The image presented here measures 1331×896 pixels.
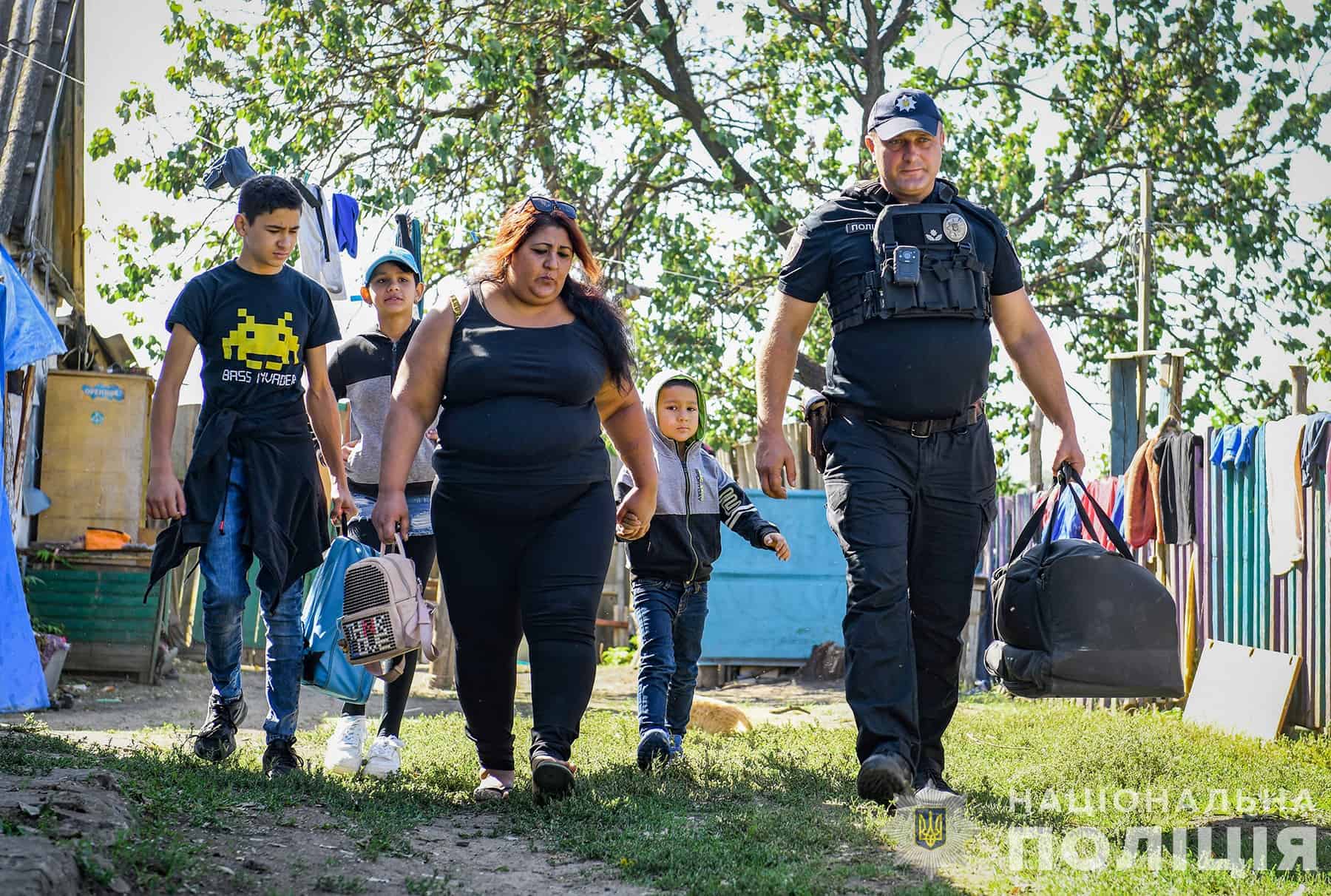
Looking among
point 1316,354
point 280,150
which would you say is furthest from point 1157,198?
point 280,150

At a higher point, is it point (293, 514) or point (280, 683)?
point (293, 514)

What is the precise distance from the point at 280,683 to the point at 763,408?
2071 millimetres

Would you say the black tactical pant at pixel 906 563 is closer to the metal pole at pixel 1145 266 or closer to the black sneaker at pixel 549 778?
the black sneaker at pixel 549 778

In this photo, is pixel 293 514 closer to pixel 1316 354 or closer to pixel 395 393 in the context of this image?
pixel 395 393

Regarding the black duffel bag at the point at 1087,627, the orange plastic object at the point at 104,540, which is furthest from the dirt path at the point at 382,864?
the orange plastic object at the point at 104,540

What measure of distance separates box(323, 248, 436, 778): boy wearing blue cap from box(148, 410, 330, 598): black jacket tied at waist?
0.35m

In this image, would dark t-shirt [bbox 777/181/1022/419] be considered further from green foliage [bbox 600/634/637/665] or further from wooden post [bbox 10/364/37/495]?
green foliage [bbox 600/634/637/665]

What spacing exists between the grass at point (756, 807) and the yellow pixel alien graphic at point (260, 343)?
1406 millimetres

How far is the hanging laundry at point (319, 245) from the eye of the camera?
1034 cm

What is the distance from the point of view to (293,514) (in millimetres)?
4977

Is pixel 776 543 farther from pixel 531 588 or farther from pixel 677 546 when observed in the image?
pixel 531 588

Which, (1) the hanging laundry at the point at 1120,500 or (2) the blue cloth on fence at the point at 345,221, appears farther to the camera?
(2) the blue cloth on fence at the point at 345,221

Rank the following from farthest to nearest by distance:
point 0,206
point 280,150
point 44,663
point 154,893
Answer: point 280,150 → point 0,206 → point 44,663 → point 154,893

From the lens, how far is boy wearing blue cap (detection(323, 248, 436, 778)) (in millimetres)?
5184
